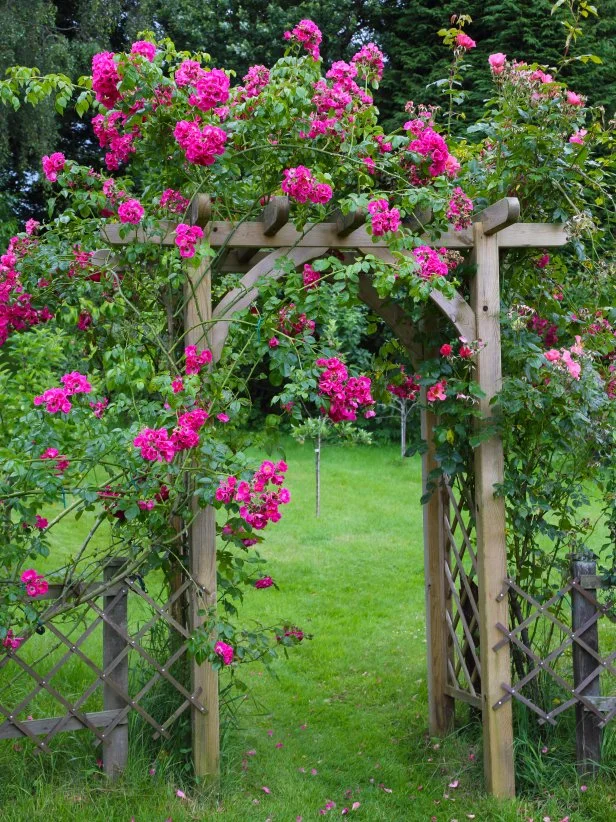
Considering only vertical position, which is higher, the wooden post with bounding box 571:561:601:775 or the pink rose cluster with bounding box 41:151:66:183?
the pink rose cluster with bounding box 41:151:66:183

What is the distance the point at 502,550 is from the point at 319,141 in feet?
5.70

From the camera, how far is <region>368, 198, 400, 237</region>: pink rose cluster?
309 centimetres

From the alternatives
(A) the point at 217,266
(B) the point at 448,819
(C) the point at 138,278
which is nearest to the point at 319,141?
(A) the point at 217,266

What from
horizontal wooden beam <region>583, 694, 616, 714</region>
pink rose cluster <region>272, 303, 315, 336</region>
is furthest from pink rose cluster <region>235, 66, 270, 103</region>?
horizontal wooden beam <region>583, 694, 616, 714</region>

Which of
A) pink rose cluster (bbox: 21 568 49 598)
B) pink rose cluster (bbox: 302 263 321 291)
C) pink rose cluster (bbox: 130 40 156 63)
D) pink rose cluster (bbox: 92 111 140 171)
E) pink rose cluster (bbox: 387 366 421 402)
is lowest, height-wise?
pink rose cluster (bbox: 21 568 49 598)

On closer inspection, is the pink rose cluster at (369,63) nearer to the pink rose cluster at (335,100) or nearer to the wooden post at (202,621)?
the pink rose cluster at (335,100)

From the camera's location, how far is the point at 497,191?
11.6 feet

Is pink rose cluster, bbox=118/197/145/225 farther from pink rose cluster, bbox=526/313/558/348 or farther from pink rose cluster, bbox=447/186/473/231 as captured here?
pink rose cluster, bbox=526/313/558/348

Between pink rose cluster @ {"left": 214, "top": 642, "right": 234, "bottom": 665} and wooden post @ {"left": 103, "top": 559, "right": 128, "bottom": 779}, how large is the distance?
1.52 feet

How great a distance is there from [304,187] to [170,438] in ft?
3.30

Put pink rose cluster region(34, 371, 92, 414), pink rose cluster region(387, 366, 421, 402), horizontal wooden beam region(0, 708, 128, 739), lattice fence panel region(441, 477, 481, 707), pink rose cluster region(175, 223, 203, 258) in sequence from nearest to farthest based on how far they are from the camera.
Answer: pink rose cluster region(34, 371, 92, 414) < pink rose cluster region(175, 223, 203, 258) < horizontal wooden beam region(0, 708, 128, 739) < lattice fence panel region(441, 477, 481, 707) < pink rose cluster region(387, 366, 421, 402)

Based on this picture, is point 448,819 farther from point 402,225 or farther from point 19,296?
point 19,296

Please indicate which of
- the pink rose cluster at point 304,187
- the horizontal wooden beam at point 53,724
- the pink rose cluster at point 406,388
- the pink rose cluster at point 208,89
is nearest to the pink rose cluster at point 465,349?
the pink rose cluster at point 406,388

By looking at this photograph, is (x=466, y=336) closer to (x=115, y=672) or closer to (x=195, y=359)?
(x=195, y=359)
